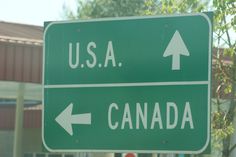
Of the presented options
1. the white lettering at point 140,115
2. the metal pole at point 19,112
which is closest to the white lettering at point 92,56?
the white lettering at point 140,115

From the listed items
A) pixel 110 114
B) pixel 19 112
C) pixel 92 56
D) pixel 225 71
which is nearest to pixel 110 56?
pixel 92 56

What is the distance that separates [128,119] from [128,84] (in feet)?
0.66

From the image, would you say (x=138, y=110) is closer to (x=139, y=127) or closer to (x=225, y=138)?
(x=139, y=127)

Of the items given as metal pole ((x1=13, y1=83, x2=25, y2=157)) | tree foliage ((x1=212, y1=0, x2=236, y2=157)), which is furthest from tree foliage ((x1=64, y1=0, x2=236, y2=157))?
metal pole ((x1=13, y1=83, x2=25, y2=157))

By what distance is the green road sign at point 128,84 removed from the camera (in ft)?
11.9

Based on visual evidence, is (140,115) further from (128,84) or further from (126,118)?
(128,84)

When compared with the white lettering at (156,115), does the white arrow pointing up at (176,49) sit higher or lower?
higher

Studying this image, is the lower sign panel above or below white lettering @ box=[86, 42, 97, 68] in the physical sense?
below

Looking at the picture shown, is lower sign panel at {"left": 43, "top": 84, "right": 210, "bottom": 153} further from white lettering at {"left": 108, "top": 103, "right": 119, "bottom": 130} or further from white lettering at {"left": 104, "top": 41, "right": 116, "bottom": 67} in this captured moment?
white lettering at {"left": 104, "top": 41, "right": 116, "bottom": 67}

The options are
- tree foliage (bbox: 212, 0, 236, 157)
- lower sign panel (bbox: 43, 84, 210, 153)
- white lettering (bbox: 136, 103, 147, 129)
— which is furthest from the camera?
tree foliage (bbox: 212, 0, 236, 157)

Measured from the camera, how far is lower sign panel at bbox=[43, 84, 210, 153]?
3598 millimetres

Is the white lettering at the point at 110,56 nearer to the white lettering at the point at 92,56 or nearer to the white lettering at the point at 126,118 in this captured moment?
the white lettering at the point at 92,56

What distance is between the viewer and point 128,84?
3.80 meters

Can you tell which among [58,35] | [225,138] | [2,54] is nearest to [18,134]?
[2,54]
